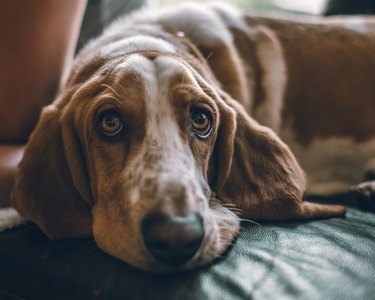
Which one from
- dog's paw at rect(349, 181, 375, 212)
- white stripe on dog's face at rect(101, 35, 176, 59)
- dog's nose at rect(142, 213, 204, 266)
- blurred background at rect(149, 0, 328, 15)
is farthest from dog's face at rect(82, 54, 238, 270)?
blurred background at rect(149, 0, 328, 15)

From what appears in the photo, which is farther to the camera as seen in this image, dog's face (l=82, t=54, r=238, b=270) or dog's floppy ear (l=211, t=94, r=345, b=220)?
dog's floppy ear (l=211, t=94, r=345, b=220)

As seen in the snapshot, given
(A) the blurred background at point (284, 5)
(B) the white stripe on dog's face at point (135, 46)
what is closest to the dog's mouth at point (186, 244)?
(B) the white stripe on dog's face at point (135, 46)

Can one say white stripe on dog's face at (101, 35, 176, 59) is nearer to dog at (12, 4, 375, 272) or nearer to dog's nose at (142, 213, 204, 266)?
dog at (12, 4, 375, 272)

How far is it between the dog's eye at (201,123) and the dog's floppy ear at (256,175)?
10cm

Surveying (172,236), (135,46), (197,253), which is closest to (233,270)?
(197,253)

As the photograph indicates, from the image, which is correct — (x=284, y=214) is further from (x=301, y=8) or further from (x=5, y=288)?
(x=301, y=8)

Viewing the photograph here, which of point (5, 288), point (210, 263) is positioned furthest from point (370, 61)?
point (5, 288)

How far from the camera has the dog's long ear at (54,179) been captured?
5.46 feet

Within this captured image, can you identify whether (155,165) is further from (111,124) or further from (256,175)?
(256,175)

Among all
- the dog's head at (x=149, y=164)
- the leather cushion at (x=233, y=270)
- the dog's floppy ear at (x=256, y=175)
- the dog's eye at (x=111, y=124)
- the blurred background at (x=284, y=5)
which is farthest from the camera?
the blurred background at (x=284, y=5)

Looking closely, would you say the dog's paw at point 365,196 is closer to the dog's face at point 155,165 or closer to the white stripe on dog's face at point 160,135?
the dog's face at point 155,165

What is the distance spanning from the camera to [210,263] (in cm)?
138

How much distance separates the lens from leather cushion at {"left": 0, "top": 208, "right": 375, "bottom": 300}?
1.25 meters

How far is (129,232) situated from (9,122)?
0.99 meters
